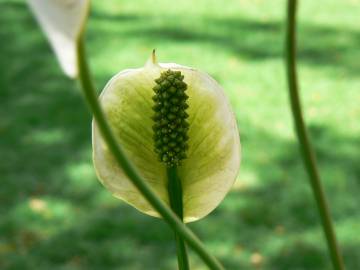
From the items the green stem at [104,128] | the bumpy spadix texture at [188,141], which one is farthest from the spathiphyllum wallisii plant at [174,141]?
the green stem at [104,128]

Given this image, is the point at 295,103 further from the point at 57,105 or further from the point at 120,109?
the point at 57,105

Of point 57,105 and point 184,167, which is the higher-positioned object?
point 57,105

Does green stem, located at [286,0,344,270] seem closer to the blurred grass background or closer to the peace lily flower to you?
the peace lily flower

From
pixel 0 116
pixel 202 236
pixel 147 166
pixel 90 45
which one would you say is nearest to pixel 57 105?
pixel 0 116

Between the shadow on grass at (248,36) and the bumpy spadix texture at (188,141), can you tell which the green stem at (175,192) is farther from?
the shadow on grass at (248,36)

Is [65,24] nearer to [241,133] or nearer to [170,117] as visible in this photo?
[170,117]

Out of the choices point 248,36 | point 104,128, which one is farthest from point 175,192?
point 248,36
